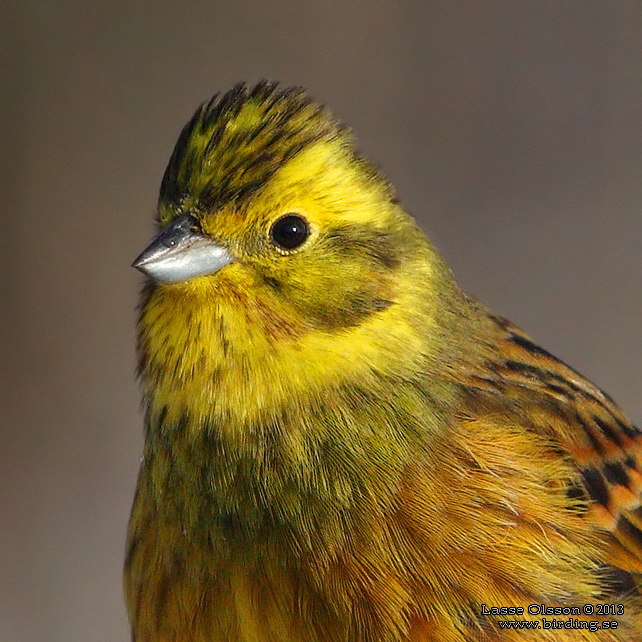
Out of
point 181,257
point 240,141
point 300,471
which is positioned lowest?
point 300,471

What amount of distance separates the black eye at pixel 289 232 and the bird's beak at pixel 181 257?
0.05m

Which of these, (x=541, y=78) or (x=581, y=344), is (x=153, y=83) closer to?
(x=541, y=78)

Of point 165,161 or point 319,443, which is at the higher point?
point 165,161

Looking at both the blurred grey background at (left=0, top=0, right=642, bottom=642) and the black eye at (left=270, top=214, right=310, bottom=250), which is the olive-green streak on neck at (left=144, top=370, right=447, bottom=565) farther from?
the blurred grey background at (left=0, top=0, right=642, bottom=642)

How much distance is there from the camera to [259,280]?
77 cm

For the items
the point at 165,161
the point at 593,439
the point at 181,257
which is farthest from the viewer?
the point at 165,161

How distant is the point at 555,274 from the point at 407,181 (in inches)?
16.0

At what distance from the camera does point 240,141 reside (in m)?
0.81

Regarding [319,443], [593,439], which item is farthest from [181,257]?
[593,439]

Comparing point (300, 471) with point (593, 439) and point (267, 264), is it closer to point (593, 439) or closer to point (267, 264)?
point (267, 264)

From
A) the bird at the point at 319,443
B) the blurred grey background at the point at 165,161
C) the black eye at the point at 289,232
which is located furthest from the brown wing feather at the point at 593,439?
the blurred grey background at the point at 165,161

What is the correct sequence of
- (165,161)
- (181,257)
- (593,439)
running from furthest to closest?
1. (165,161)
2. (593,439)
3. (181,257)

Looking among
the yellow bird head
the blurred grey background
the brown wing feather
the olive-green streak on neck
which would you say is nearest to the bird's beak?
the yellow bird head

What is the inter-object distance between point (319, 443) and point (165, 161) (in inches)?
48.1
